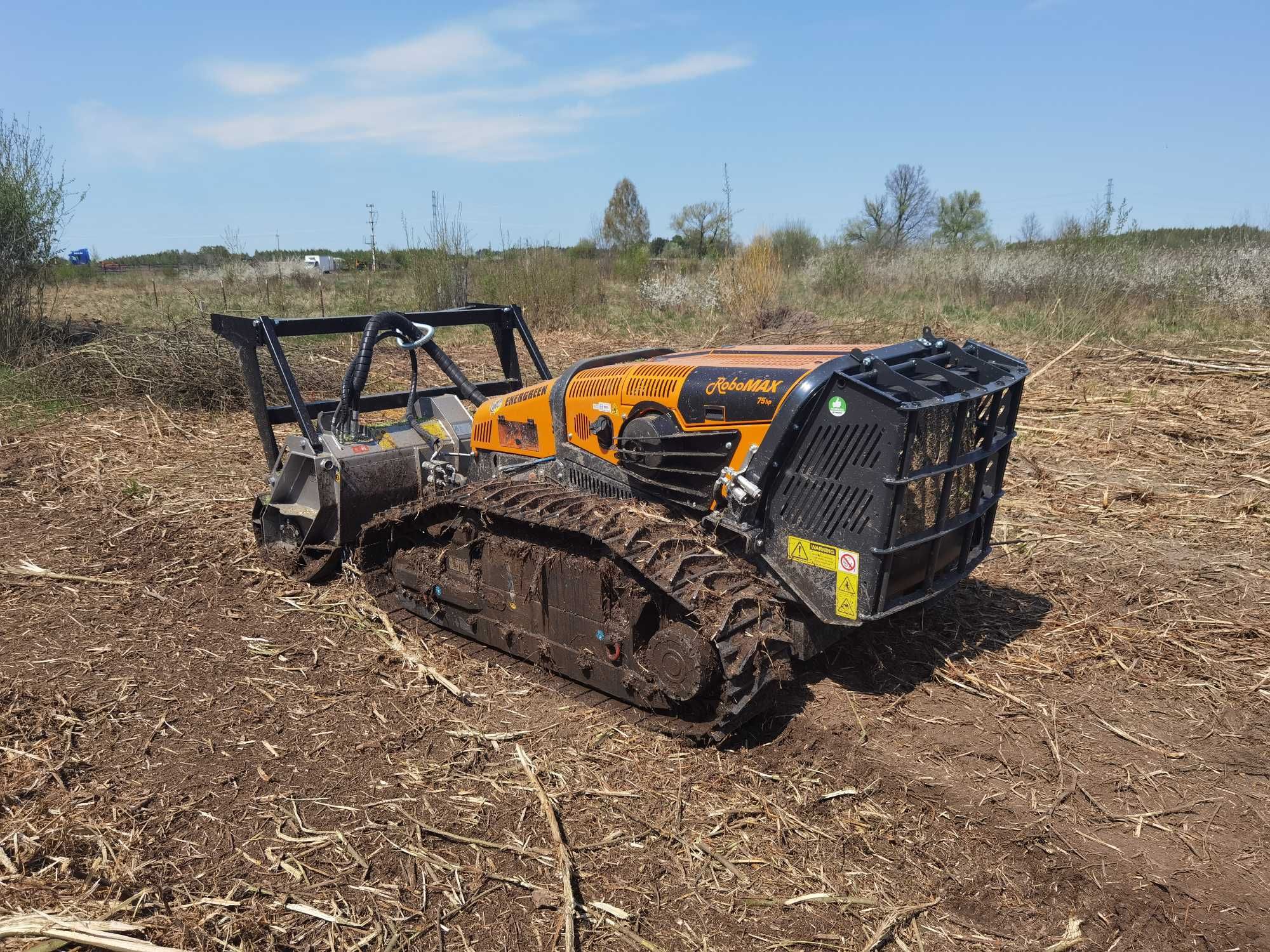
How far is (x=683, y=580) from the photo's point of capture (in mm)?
4004

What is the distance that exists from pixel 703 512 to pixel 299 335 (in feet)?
11.2

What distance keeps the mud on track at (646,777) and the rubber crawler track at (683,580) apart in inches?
8.6

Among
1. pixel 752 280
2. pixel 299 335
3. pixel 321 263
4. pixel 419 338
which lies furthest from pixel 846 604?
pixel 321 263

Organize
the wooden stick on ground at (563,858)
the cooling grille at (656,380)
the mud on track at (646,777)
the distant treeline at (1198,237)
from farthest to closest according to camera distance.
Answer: the distant treeline at (1198,237), the cooling grille at (656,380), the mud on track at (646,777), the wooden stick on ground at (563,858)

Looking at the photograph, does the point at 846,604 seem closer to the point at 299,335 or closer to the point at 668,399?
the point at 668,399

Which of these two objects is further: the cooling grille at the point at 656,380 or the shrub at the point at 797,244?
the shrub at the point at 797,244

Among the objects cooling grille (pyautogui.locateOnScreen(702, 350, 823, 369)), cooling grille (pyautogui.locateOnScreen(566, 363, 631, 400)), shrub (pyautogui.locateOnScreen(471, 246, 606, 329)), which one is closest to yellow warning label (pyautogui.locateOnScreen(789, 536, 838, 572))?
cooling grille (pyautogui.locateOnScreen(702, 350, 823, 369))

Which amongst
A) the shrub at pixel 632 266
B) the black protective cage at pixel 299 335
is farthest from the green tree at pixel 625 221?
the black protective cage at pixel 299 335

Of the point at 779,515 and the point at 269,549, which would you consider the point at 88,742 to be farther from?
the point at 779,515

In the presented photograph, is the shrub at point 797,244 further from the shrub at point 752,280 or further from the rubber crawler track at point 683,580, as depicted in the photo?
the rubber crawler track at point 683,580

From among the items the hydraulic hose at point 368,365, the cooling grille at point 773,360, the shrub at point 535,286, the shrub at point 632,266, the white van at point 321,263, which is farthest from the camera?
the white van at point 321,263

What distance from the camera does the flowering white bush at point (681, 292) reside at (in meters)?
21.4

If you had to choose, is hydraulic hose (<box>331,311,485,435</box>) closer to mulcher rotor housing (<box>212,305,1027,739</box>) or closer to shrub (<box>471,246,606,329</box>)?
mulcher rotor housing (<box>212,305,1027,739</box>)

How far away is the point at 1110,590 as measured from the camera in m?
6.04
